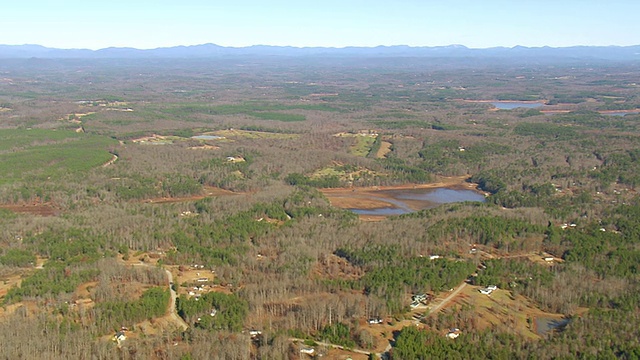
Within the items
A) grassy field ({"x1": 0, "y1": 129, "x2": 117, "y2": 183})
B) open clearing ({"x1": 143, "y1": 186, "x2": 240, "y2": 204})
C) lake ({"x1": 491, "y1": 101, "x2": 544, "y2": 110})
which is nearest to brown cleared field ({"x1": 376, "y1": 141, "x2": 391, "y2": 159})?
open clearing ({"x1": 143, "y1": 186, "x2": 240, "y2": 204})

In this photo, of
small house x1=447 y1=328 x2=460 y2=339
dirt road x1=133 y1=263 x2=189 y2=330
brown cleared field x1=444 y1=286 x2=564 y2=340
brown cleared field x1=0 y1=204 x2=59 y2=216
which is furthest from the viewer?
brown cleared field x1=0 y1=204 x2=59 y2=216

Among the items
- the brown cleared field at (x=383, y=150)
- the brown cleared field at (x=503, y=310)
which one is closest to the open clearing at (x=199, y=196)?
the brown cleared field at (x=383, y=150)

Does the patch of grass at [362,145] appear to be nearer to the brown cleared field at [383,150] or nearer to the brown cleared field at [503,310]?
the brown cleared field at [383,150]

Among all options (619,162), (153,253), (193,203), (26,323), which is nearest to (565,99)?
(619,162)

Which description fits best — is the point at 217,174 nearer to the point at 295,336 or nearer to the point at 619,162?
the point at 295,336

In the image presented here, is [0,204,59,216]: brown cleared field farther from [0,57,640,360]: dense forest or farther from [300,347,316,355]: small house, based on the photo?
[300,347,316,355]: small house

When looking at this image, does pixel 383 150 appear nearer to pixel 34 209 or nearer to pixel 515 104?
pixel 34 209
